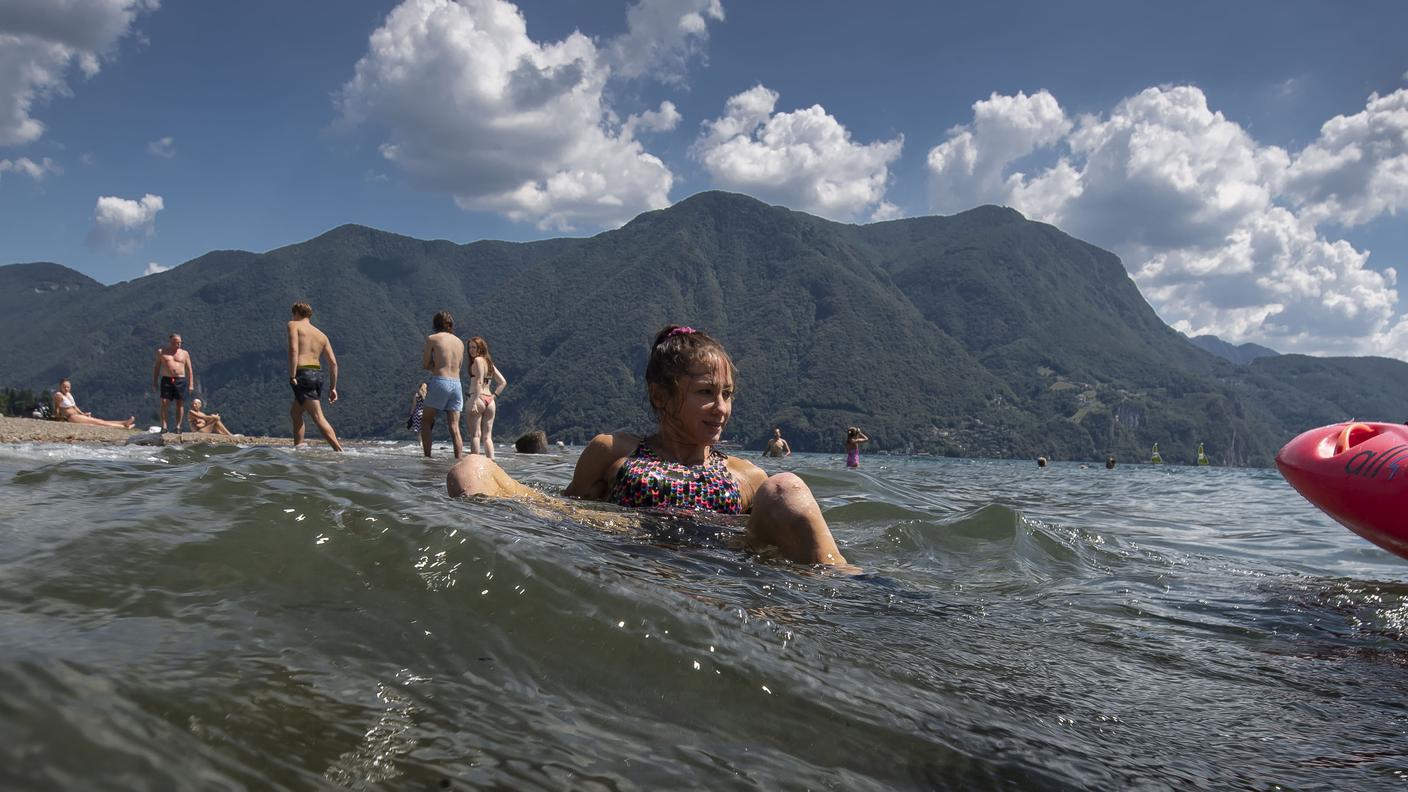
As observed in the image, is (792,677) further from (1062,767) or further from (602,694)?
(1062,767)

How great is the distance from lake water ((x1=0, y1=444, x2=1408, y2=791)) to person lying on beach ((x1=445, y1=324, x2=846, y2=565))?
1.63 feet

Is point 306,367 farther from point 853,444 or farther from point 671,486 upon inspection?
point 853,444

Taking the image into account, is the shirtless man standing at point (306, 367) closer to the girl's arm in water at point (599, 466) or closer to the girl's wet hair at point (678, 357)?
the girl's arm in water at point (599, 466)

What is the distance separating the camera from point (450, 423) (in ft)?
37.3

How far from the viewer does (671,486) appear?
149 inches

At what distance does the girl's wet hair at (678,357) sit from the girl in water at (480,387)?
28.5 ft

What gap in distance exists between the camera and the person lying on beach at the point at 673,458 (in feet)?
12.3

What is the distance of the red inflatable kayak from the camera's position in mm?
4277

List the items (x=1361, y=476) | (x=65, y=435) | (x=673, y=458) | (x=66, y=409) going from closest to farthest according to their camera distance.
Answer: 1. (x=673, y=458)
2. (x=1361, y=476)
3. (x=65, y=435)
4. (x=66, y=409)

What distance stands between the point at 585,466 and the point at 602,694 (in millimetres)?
2472

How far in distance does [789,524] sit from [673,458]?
1.12 m

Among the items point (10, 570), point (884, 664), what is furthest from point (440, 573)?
point (884, 664)

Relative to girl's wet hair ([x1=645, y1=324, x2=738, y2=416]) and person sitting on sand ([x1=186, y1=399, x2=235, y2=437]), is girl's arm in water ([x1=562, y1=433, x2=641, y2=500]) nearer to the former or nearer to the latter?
girl's wet hair ([x1=645, y1=324, x2=738, y2=416])

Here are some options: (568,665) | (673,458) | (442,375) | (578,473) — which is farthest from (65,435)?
(568,665)
